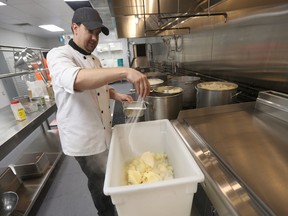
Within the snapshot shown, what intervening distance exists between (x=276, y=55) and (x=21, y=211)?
89.7 inches

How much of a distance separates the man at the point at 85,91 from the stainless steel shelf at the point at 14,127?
15.7 inches

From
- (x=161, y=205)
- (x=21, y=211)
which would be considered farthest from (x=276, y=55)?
(x=21, y=211)

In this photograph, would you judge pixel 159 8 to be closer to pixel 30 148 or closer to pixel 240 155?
pixel 240 155

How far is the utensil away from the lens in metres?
1.37

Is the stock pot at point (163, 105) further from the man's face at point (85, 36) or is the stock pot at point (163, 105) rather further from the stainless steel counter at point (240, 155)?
the man's face at point (85, 36)

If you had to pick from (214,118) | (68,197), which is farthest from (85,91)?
(68,197)

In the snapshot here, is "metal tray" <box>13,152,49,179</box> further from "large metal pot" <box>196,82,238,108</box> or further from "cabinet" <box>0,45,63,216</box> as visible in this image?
"large metal pot" <box>196,82,238,108</box>

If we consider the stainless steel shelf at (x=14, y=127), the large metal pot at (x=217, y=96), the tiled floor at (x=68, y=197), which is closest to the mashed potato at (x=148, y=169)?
the large metal pot at (x=217, y=96)

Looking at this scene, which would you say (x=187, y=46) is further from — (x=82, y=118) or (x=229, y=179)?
(x=229, y=179)

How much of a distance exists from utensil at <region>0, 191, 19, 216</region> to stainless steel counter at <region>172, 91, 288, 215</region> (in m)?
1.49

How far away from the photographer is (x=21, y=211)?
1442mm

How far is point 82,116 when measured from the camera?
99 cm

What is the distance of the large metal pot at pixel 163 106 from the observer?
3.78ft

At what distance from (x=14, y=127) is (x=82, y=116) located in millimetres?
787
